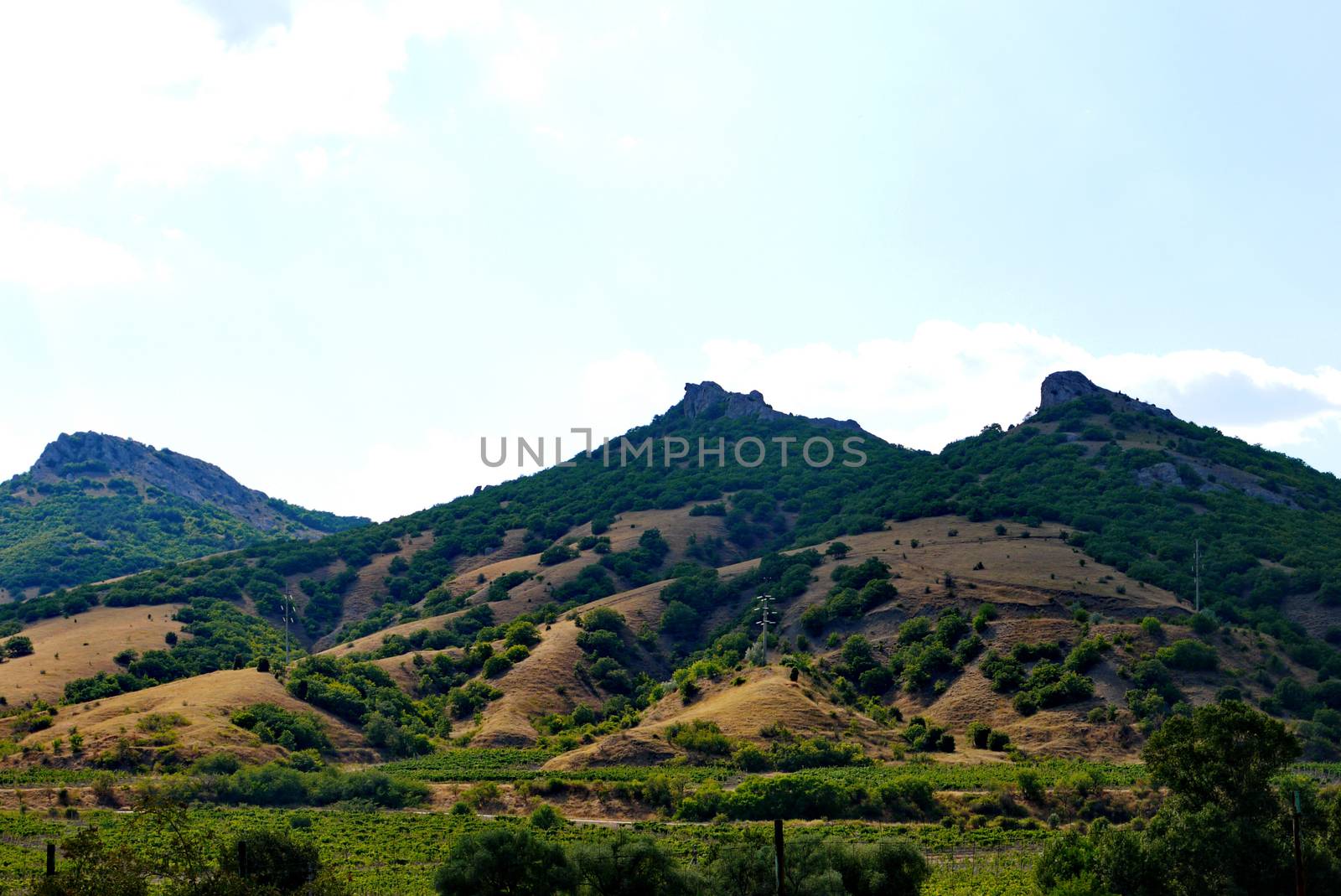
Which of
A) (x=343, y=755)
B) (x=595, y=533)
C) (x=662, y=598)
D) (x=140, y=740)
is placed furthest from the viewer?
(x=595, y=533)

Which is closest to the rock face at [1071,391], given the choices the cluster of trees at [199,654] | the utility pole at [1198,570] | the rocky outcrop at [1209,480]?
the rocky outcrop at [1209,480]

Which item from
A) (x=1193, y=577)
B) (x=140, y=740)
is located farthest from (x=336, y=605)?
(x=1193, y=577)

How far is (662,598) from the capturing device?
12131 cm

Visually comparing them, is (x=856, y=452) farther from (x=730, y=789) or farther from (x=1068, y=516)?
(x=730, y=789)

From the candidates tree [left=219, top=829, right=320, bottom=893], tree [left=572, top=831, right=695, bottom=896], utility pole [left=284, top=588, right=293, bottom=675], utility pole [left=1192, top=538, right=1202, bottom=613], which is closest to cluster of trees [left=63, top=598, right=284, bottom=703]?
utility pole [left=284, top=588, right=293, bottom=675]

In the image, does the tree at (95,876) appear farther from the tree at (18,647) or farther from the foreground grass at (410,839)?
the tree at (18,647)

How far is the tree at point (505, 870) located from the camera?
39.5 m

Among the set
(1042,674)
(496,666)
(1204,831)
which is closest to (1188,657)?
(1042,674)

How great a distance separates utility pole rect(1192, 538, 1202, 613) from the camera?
100 metres

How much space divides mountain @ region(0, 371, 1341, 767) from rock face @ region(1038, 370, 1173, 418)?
0.62m

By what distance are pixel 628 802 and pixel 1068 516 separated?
72.9 meters

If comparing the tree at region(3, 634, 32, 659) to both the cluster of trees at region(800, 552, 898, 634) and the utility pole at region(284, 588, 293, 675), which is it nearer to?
the utility pole at region(284, 588, 293, 675)

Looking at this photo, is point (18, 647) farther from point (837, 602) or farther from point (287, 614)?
point (837, 602)

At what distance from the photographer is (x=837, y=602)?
10612 centimetres
